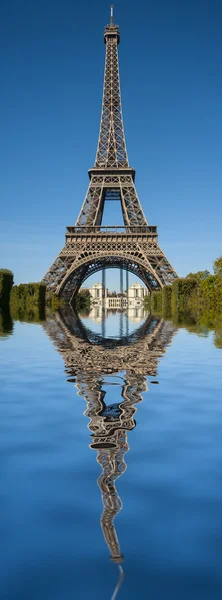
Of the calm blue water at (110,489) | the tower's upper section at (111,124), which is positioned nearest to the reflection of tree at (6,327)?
the calm blue water at (110,489)

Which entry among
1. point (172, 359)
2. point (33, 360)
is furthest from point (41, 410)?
point (172, 359)

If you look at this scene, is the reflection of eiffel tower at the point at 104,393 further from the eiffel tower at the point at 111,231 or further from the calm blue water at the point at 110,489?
the eiffel tower at the point at 111,231

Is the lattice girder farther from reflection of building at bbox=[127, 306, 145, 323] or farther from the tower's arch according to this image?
reflection of building at bbox=[127, 306, 145, 323]

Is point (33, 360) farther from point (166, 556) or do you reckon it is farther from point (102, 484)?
point (166, 556)

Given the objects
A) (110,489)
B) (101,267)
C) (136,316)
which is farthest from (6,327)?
(101,267)

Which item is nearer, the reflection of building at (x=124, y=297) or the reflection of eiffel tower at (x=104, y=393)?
the reflection of eiffel tower at (x=104, y=393)

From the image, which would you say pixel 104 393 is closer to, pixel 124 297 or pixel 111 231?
pixel 111 231

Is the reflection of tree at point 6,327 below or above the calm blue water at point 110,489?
above
